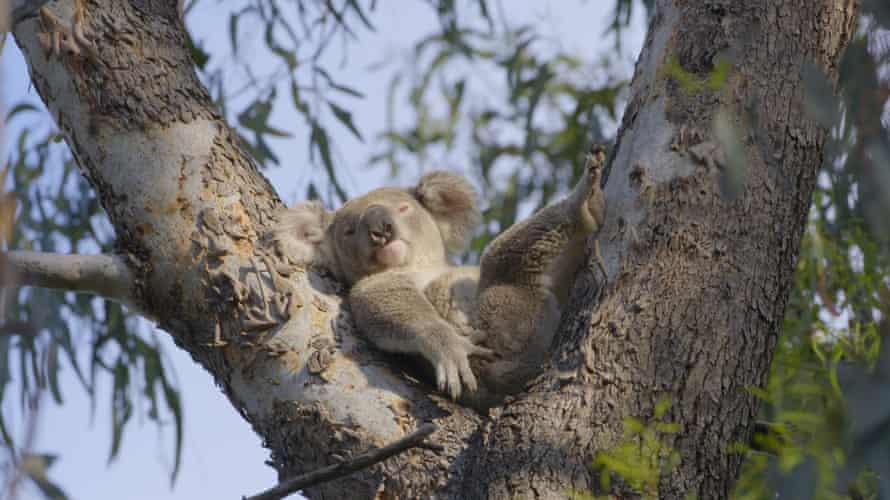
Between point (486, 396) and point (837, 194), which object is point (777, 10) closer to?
point (837, 194)

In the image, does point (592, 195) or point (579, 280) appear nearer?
point (579, 280)

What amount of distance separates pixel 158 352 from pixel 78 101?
172cm

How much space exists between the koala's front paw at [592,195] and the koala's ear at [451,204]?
1.20 metres

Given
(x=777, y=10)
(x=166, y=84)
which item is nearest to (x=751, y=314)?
(x=777, y=10)

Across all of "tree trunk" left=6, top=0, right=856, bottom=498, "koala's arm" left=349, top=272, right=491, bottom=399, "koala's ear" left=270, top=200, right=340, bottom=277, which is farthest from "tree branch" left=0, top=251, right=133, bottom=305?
"koala's arm" left=349, top=272, right=491, bottom=399

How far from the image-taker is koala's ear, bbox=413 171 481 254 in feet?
12.2

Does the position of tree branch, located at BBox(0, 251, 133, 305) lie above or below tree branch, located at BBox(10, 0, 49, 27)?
below

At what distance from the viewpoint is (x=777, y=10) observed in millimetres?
2141

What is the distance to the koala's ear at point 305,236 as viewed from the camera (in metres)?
2.44

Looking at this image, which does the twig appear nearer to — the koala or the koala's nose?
the koala

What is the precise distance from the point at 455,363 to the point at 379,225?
0.90m

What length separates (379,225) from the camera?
335cm

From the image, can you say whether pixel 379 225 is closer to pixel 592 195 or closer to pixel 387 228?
pixel 387 228

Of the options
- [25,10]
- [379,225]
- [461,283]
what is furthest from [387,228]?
[25,10]
